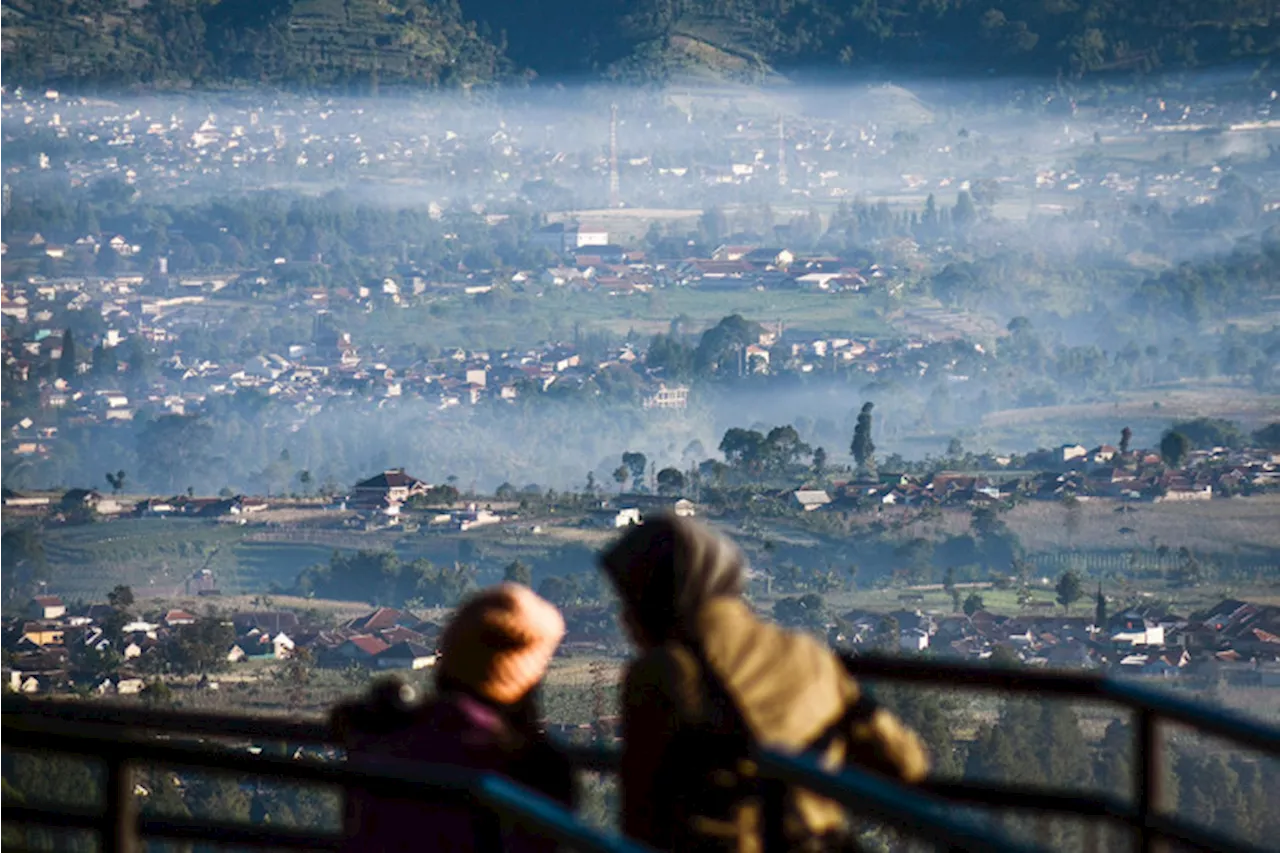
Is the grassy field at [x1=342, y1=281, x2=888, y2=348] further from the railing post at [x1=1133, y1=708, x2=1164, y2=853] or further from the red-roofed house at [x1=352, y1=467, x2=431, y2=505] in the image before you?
the railing post at [x1=1133, y1=708, x2=1164, y2=853]

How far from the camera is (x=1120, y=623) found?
25609mm

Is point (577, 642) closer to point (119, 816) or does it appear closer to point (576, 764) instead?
point (576, 764)

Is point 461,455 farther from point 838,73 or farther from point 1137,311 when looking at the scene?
point 838,73

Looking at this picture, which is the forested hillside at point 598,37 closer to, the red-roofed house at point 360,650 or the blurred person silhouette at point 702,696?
A: the red-roofed house at point 360,650

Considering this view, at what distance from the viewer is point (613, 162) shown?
208 feet

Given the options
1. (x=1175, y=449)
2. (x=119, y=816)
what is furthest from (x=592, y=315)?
(x=119, y=816)

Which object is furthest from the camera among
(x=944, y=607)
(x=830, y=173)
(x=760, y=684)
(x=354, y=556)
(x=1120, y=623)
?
(x=830, y=173)

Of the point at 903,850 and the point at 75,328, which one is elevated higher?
the point at 903,850

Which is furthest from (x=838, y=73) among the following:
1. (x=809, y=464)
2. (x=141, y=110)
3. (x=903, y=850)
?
(x=903, y=850)

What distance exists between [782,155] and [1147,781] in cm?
6024

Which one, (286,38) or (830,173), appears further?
(830,173)

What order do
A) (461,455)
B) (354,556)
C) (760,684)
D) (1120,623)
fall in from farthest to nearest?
1. (461,455)
2. (354,556)
3. (1120,623)
4. (760,684)

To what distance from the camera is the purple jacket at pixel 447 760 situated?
221 cm

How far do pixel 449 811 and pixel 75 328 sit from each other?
4834 centimetres
